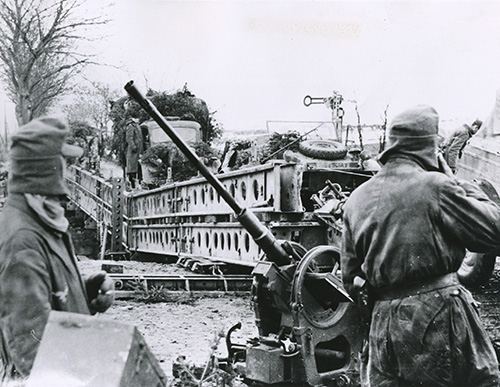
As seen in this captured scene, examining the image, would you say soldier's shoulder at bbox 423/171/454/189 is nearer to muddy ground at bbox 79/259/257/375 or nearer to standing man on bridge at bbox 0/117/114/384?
standing man on bridge at bbox 0/117/114/384

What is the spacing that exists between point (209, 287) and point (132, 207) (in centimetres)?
884

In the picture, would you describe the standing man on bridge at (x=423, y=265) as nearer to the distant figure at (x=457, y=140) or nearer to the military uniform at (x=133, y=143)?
the distant figure at (x=457, y=140)

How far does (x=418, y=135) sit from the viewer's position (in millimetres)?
3680

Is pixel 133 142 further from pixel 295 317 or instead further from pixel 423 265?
pixel 423 265

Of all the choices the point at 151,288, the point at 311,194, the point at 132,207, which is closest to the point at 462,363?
the point at 311,194

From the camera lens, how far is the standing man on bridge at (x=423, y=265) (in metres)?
3.43

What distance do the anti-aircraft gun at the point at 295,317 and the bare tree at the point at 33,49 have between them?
7.31 metres

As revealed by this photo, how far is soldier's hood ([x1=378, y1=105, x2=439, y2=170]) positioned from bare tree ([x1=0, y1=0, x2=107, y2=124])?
8.79 m

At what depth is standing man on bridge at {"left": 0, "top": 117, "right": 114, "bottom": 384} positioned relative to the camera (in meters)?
2.51

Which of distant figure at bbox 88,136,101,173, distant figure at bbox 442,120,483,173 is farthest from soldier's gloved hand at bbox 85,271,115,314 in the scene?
distant figure at bbox 88,136,101,173

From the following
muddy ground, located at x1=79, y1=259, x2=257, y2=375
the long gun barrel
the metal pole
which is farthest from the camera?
muddy ground, located at x1=79, y1=259, x2=257, y2=375

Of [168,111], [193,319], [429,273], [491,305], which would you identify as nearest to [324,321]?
[429,273]

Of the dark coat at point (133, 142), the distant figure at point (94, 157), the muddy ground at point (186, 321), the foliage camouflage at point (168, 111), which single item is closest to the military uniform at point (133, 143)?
the dark coat at point (133, 142)

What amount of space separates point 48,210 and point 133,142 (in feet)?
54.9
